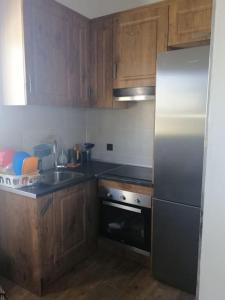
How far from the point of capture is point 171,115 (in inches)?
69.2

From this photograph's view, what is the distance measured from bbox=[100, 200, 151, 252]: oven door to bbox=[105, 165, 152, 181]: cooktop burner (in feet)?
0.85

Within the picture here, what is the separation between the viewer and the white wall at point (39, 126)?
2135 mm

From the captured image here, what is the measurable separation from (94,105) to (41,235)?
1344 millimetres

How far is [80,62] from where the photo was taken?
2.36 metres

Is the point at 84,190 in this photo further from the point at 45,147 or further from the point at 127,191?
the point at 45,147

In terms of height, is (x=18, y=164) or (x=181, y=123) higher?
(x=181, y=123)

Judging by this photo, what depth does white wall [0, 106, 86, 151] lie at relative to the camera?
2135 mm

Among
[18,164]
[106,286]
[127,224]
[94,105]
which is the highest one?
[94,105]

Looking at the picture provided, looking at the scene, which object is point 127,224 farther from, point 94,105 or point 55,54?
point 55,54

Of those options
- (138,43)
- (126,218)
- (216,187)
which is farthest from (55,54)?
(216,187)

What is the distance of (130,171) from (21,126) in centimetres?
112

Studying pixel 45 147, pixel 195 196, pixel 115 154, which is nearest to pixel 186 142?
pixel 195 196

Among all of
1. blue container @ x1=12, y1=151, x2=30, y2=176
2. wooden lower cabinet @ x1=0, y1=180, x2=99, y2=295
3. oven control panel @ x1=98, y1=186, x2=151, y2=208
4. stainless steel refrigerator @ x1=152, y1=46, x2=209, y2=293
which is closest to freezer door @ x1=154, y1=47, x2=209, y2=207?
stainless steel refrigerator @ x1=152, y1=46, x2=209, y2=293

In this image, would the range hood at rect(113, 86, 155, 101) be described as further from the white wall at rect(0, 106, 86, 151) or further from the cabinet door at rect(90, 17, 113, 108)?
the white wall at rect(0, 106, 86, 151)
